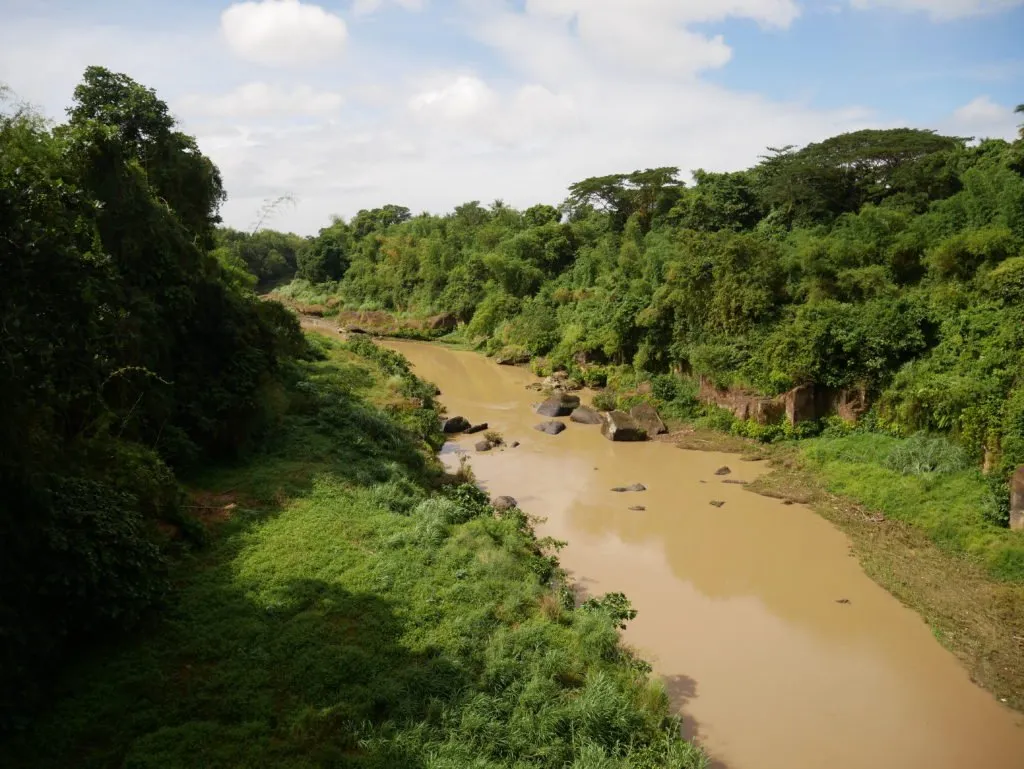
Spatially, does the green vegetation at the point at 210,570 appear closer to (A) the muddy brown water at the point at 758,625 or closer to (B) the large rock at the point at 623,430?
(A) the muddy brown water at the point at 758,625

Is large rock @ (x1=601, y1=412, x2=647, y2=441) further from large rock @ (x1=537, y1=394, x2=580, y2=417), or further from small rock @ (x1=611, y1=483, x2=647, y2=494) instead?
small rock @ (x1=611, y1=483, x2=647, y2=494)

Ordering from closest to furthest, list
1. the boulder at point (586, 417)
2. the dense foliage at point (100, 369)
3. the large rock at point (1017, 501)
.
→ the dense foliage at point (100, 369) < the large rock at point (1017, 501) < the boulder at point (586, 417)

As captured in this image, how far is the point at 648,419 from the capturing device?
Result: 2334 centimetres

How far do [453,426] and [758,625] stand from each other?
14552 millimetres

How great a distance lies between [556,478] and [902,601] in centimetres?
980

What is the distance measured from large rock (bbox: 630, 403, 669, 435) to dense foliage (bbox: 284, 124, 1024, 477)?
2.40 m

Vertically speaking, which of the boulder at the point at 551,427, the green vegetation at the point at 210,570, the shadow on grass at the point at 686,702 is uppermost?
the green vegetation at the point at 210,570

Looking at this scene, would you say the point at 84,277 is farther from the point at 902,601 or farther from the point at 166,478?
the point at 902,601

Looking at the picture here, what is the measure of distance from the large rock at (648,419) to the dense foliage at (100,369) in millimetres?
13495

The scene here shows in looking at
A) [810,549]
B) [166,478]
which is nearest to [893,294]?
[810,549]

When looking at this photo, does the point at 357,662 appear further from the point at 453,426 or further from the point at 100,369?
the point at 453,426

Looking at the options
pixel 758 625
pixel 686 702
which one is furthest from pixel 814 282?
pixel 686 702

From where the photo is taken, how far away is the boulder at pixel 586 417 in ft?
82.6

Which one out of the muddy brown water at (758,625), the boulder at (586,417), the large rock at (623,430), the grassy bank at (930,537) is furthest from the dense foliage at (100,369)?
the boulder at (586,417)
